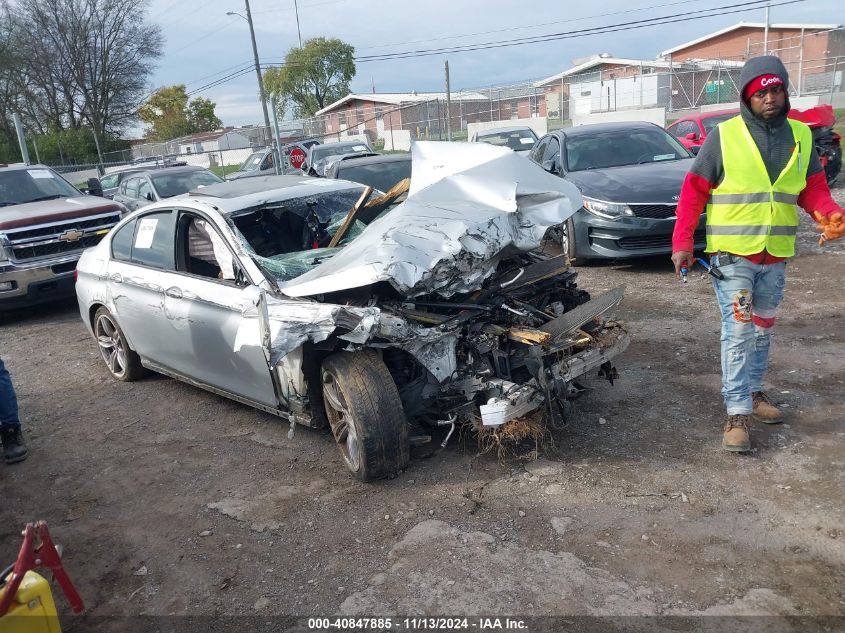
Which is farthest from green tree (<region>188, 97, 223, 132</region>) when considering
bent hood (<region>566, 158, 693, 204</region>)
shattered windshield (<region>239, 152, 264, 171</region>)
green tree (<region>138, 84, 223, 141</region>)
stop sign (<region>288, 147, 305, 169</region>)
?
bent hood (<region>566, 158, 693, 204</region>)

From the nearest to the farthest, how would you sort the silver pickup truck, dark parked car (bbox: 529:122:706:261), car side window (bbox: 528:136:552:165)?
dark parked car (bbox: 529:122:706:261) → the silver pickup truck → car side window (bbox: 528:136:552:165)

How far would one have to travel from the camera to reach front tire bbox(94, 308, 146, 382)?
601cm

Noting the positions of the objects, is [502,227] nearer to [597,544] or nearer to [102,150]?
[597,544]

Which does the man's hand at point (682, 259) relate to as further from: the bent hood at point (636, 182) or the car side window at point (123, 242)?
the car side window at point (123, 242)

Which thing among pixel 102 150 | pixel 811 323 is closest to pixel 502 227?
pixel 811 323

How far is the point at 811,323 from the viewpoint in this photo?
5926 mm

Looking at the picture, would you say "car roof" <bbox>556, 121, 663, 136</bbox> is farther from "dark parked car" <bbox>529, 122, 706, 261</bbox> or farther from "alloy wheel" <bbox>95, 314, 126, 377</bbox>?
"alloy wheel" <bbox>95, 314, 126, 377</bbox>

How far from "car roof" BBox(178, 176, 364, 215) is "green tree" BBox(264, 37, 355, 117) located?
2638 inches

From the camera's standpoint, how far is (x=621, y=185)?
802cm

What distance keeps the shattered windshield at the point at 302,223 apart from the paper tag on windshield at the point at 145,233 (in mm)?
861

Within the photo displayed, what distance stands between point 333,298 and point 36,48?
53.2 metres

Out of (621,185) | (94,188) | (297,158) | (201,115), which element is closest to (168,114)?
(201,115)

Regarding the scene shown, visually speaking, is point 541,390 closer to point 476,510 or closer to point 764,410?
point 476,510

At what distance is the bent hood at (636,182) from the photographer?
771 cm
